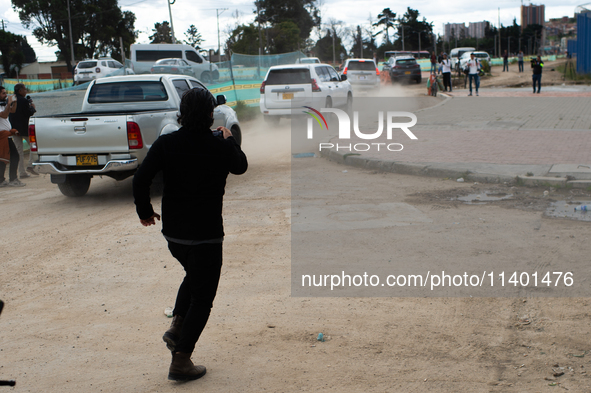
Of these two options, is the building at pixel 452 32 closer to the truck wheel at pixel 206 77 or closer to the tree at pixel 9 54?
the tree at pixel 9 54

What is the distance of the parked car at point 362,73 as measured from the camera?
30.2 m

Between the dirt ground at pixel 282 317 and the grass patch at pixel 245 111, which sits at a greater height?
the grass patch at pixel 245 111

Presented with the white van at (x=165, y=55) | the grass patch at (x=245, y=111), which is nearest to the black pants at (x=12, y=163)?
the grass patch at (x=245, y=111)

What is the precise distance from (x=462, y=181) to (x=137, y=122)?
4937 millimetres

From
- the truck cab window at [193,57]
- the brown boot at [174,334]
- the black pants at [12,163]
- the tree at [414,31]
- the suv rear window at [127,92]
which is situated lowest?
the brown boot at [174,334]

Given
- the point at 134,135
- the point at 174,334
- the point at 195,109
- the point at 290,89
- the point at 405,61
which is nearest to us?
the point at 195,109

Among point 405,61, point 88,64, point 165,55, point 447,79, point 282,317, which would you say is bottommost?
point 282,317

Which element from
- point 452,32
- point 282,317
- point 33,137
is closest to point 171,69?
point 33,137

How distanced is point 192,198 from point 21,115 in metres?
9.41

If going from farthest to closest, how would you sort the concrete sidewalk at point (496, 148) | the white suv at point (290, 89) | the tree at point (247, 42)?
the tree at point (247, 42), the white suv at point (290, 89), the concrete sidewalk at point (496, 148)

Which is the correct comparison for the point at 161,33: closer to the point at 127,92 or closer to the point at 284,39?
the point at 284,39

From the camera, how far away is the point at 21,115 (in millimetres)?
11430

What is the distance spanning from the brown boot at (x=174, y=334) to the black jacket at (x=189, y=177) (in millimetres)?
536

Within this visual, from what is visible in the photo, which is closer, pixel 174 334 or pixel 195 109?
pixel 195 109
